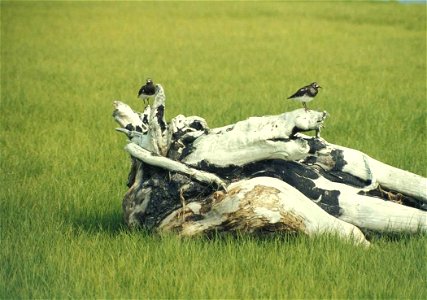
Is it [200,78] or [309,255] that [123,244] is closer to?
[309,255]

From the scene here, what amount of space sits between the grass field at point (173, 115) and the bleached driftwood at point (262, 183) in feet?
0.45

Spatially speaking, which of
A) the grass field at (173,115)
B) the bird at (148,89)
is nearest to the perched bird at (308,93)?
the bird at (148,89)

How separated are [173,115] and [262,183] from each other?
610cm

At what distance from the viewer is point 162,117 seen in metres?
5.09

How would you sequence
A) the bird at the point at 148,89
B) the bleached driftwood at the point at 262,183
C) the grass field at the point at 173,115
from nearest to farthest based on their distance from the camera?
the grass field at the point at 173,115
the bleached driftwood at the point at 262,183
the bird at the point at 148,89

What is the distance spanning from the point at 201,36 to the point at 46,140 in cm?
1432

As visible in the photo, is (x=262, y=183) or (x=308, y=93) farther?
(x=308, y=93)

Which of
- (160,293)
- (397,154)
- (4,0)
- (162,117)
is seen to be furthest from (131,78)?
(4,0)

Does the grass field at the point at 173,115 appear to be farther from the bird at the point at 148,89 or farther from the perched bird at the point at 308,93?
the perched bird at the point at 308,93

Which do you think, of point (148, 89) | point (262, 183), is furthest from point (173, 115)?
point (262, 183)

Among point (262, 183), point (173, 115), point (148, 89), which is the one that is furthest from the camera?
point (173, 115)

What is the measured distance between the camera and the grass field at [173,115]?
423 cm

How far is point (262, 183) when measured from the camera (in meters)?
4.61

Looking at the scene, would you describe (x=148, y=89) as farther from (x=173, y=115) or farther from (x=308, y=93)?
(x=173, y=115)
